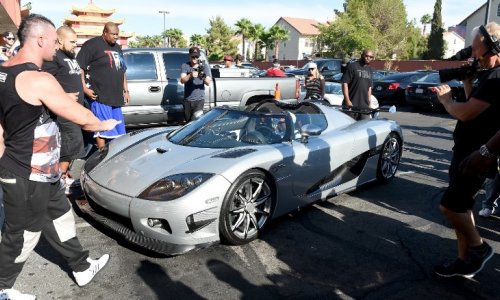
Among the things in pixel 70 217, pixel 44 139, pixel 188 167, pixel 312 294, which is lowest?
pixel 312 294

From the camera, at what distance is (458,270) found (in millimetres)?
3037

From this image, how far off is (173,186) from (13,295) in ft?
4.07

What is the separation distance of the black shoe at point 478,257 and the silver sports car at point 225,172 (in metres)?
1.51

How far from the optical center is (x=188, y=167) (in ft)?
11.1

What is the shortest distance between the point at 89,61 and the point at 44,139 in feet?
9.79

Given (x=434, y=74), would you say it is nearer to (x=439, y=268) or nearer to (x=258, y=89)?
(x=258, y=89)

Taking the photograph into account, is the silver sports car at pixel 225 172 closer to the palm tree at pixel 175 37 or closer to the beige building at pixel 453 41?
the palm tree at pixel 175 37

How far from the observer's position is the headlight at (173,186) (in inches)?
124

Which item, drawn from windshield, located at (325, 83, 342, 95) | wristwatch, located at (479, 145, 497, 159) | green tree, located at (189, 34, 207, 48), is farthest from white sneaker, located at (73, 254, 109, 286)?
green tree, located at (189, 34, 207, 48)

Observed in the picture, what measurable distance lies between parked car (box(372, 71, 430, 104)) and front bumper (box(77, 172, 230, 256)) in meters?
12.7

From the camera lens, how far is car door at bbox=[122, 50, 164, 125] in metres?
7.45

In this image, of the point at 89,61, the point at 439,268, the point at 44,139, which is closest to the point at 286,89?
the point at 89,61

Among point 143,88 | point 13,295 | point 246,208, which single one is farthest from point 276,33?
point 13,295

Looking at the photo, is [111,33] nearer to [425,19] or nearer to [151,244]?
[151,244]
